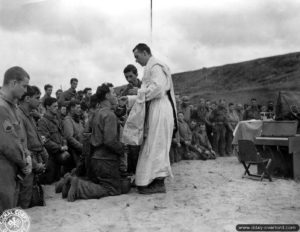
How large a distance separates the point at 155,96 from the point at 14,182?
2756 mm

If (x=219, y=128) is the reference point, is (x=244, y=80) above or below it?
above

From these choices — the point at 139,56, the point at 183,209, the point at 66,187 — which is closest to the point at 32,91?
the point at 66,187

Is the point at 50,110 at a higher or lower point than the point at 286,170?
higher

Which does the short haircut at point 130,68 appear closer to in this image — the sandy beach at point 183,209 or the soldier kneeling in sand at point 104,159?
the soldier kneeling in sand at point 104,159

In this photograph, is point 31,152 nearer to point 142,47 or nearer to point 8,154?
point 8,154

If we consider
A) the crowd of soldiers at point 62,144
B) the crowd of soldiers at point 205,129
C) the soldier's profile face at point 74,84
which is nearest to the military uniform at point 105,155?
the crowd of soldiers at point 62,144

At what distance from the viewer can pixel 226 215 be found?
155 inches

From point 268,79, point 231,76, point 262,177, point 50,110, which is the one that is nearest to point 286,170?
point 262,177

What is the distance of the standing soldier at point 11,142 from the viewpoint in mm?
2820

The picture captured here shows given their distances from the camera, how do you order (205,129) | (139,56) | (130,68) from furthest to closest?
(205,129) < (130,68) < (139,56)

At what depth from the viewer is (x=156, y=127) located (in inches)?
207

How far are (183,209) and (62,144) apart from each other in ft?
9.65

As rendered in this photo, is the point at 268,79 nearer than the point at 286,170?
No

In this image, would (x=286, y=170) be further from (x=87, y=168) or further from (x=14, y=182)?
(x=14, y=182)
